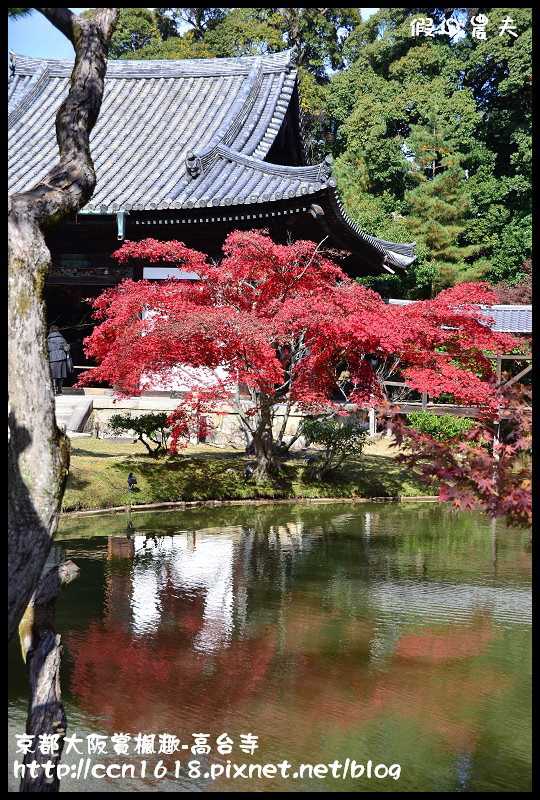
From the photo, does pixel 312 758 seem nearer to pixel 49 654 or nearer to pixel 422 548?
pixel 49 654

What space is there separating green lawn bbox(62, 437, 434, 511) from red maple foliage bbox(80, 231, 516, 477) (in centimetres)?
104

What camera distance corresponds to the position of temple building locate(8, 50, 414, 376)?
58.7 feet

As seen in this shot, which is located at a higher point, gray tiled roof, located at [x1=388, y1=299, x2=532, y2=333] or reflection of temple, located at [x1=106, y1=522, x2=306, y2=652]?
gray tiled roof, located at [x1=388, y1=299, x2=532, y2=333]

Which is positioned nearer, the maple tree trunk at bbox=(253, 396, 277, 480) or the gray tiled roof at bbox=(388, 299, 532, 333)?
the maple tree trunk at bbox=(253, 396, 277, 480)

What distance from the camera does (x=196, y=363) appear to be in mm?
14383

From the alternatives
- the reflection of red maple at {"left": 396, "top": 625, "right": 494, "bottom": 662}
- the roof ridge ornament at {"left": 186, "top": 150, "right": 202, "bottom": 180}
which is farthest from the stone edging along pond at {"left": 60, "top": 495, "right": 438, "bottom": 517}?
the roof ridge ornament at {"left": 186, "top": 150, "right": 202, "bottom": 180}

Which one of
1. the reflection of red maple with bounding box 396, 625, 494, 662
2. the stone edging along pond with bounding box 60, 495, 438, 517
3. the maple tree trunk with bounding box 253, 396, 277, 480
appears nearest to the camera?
the reflection of red maple with bounding box 396, 625, 494, 662

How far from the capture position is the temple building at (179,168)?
1789 cm

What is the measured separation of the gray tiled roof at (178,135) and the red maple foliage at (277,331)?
3077 mm

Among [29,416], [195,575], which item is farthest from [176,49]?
[29,416]

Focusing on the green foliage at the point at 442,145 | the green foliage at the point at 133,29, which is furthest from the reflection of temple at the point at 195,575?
the green foliage at the point at 133,29

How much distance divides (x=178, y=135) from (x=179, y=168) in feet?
8.39

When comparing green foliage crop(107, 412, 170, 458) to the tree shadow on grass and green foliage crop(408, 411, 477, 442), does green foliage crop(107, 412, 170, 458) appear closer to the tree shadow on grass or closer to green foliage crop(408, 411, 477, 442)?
the tree shadow on grass

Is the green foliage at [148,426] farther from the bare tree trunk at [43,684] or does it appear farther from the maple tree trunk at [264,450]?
the bare tree trunk at [43,684]
